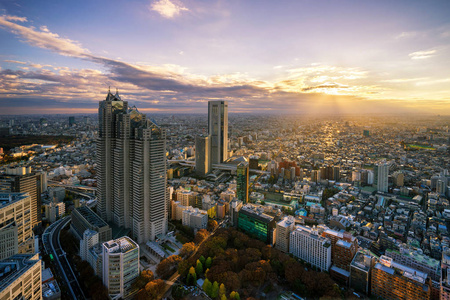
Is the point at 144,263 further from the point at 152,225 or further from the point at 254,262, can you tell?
the point at 254,262

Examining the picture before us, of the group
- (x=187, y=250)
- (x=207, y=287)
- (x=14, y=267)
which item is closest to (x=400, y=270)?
(x=207, y=287)

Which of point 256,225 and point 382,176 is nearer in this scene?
point 256,225

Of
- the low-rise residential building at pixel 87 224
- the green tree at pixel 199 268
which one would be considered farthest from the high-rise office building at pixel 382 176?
the low-rise residential building at pixel 87 224

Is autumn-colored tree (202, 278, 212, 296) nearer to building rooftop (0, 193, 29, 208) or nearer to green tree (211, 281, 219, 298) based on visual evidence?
green tree (211, 281, 219, 298)

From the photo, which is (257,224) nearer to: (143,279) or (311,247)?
(311,247)

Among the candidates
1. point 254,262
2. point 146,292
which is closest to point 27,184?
point 146,292

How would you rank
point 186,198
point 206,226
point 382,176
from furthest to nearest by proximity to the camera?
point 382,176 < point 186,198 < point 206,226

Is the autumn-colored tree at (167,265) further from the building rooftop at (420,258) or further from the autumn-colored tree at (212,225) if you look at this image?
the building rooftop at (420,258)
